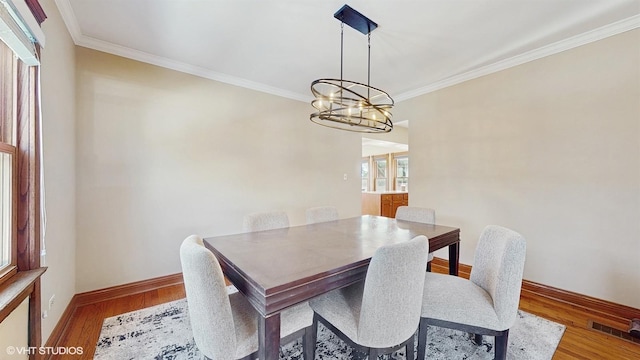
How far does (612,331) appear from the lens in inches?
76.4

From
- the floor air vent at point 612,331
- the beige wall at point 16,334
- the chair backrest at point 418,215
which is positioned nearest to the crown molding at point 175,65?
the beige wall at point 16,334

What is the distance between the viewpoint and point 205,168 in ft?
9.78

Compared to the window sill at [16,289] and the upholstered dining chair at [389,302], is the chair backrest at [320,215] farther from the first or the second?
the window sill at [16,289]

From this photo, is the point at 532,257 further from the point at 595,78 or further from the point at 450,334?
the point at 595,78

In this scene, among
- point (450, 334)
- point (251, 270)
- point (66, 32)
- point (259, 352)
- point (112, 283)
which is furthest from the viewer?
point (112, 283)

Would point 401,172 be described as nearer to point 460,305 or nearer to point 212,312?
point 460,305

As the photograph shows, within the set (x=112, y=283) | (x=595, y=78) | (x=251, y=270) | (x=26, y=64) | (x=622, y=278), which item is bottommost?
(x=112, y=283)

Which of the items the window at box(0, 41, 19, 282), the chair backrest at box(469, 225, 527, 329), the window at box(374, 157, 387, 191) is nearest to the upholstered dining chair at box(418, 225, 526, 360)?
the chair backrest at box(469, 225, 527, 329)

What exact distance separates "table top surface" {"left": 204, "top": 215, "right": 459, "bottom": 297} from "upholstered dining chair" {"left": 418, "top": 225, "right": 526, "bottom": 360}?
1.15 ft

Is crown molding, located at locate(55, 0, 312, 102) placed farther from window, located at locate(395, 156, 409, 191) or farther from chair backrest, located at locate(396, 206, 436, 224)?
window, located at locate(395, 156, 409, 191)

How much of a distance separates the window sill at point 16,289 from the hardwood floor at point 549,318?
28.3 inches

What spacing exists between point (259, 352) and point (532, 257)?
2962 millimetres

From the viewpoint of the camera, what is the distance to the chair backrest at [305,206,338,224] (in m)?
2.55

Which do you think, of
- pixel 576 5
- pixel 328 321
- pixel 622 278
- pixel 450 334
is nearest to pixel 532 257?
pixel 622 278
